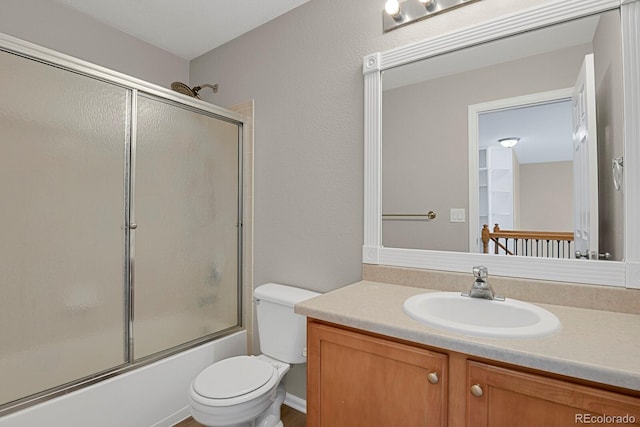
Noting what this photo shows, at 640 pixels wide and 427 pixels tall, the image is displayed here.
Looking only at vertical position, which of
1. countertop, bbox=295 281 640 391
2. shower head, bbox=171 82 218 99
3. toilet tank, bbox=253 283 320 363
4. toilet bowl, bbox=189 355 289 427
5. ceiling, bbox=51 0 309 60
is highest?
ceiling, bbox=51 0 309 60

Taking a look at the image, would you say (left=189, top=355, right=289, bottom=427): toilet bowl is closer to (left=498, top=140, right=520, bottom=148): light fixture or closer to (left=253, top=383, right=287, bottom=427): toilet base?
(left=253, top=383, right=287, bottom=427): toilet base

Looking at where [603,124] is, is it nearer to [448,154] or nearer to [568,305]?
[448,154]

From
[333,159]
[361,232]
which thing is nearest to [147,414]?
[361,232]

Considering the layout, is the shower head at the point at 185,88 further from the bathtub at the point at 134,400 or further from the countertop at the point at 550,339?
the countertop at the point at 550,339

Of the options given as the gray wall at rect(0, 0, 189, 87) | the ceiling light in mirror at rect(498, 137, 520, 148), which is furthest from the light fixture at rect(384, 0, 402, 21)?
the gray wall at rect(0, 0, 189, 87)

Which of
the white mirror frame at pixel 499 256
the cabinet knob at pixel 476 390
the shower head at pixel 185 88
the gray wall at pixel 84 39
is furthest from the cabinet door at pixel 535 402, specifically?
the gray wall at pixel 84 39

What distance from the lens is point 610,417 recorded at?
28.1 inches

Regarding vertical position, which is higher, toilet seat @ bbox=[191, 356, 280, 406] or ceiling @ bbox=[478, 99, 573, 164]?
ceiling @ bbox=[478, 99, 573, 164]

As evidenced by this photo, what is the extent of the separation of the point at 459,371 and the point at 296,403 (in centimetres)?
137

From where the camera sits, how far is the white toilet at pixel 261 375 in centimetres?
135

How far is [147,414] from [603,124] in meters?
2.38

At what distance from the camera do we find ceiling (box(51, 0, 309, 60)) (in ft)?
6.25

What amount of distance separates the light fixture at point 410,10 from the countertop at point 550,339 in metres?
1.27

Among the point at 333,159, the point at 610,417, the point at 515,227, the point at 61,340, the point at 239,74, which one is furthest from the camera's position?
the point at 239,74
